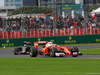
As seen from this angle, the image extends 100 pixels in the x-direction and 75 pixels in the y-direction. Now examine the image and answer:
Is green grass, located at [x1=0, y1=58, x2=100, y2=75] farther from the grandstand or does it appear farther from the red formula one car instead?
the grandstand

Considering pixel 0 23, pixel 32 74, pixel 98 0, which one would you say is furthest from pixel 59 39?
pixel 98 0

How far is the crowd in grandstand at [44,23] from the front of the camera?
88.2 ft

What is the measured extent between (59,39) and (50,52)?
1197 centimetres

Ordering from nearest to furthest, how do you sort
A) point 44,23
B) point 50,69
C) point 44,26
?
point 50,69 → point 44,26 → point 44,23

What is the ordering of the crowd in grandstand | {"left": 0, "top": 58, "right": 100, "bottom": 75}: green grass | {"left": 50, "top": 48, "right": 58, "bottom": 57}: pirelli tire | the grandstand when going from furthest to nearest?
1. the grandstand
2. the crowd in grandstand
3. {"left": 50, "top": 48, "right": 58, "bottom": 57}: pirelli tire
4. {"left": 0, "top": 58, "right": 100, "bottom": 75}: green grass

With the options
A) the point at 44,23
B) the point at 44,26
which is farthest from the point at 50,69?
the point at 44,23

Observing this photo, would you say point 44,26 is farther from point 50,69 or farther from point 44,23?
point 50,69

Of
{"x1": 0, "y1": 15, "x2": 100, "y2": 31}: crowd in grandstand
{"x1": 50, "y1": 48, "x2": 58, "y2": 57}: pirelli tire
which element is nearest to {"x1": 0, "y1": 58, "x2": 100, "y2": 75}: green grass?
{"x1": 50, "y1": 48, "x2": 58, "y2": 57}: pirelli tire

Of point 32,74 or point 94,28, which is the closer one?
point 32,74

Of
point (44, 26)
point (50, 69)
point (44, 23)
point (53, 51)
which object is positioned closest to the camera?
point (50, 69)

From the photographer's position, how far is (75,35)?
29.2m

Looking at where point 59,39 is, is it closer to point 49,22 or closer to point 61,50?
point 49,22

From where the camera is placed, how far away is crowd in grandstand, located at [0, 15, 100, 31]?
1059 inches

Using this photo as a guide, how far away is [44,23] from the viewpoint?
28.5m
